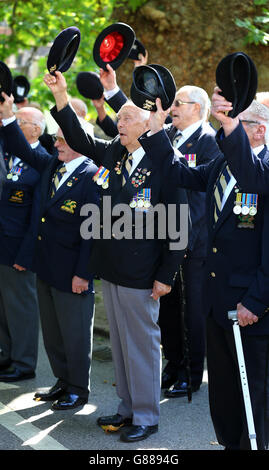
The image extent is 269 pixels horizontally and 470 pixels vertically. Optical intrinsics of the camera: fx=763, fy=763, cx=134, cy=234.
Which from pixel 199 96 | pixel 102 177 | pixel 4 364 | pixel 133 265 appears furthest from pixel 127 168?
pixel 4 364

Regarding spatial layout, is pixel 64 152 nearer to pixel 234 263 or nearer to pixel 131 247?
pixel 131 247

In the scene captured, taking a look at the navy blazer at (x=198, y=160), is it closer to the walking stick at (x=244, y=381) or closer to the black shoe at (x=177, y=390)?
the black shoe at (x=177, y=390)

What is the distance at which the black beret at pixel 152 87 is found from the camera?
398 centimetres

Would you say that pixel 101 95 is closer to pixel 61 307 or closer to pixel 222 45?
pixel 61 307

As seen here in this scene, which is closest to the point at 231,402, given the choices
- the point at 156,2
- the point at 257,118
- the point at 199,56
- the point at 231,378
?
the point at 231,378

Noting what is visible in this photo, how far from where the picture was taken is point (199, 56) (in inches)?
317

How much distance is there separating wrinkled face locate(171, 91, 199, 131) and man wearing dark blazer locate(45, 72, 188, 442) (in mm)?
953

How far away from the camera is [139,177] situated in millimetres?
4734

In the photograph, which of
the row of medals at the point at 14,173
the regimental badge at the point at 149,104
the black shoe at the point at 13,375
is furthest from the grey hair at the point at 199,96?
the black shoe at the point at 13,375

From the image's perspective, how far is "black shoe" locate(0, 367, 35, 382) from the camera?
236 inches

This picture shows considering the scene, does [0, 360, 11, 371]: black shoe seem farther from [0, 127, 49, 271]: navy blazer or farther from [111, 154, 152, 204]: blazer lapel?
[111, 154, 152, 204]: blazer lapel

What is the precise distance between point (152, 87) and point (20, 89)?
4.86 metres

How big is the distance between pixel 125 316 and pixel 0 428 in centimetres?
107
